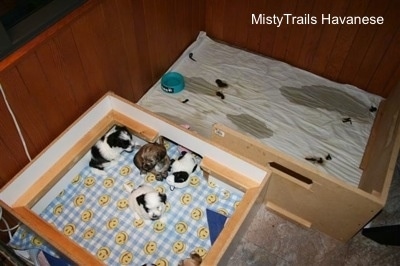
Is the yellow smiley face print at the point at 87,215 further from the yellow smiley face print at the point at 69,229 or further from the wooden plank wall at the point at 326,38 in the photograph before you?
the wooden plank wall at the point at 326,38

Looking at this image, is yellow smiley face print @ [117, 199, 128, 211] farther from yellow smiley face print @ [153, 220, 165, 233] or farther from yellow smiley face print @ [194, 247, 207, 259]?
yellow smiley face print @ [194, 247, 207, 259]

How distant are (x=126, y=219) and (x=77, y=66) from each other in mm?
711

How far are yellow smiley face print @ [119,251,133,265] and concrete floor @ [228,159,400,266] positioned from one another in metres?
0.46

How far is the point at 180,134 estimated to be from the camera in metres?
1.55

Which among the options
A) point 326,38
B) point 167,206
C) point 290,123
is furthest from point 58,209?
point 326,38

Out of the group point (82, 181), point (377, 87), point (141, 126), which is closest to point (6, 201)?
point (82, 181)

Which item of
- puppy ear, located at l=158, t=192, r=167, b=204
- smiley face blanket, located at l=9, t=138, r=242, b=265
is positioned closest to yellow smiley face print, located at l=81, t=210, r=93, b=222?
smiley face blanket, located at l=9, t=138, r=242, b=265

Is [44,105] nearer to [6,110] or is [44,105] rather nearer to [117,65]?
[6,110]

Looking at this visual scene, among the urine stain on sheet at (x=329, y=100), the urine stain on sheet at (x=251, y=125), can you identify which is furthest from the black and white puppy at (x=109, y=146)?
the urine stain on sheet at (x=329, y=100)

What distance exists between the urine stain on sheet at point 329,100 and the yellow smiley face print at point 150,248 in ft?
3.88

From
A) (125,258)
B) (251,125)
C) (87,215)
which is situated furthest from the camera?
(251,125)

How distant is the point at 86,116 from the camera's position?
1561 millimetres

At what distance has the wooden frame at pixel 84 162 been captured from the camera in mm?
1238

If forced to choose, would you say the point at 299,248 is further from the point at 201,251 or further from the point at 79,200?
the point at 79,200
